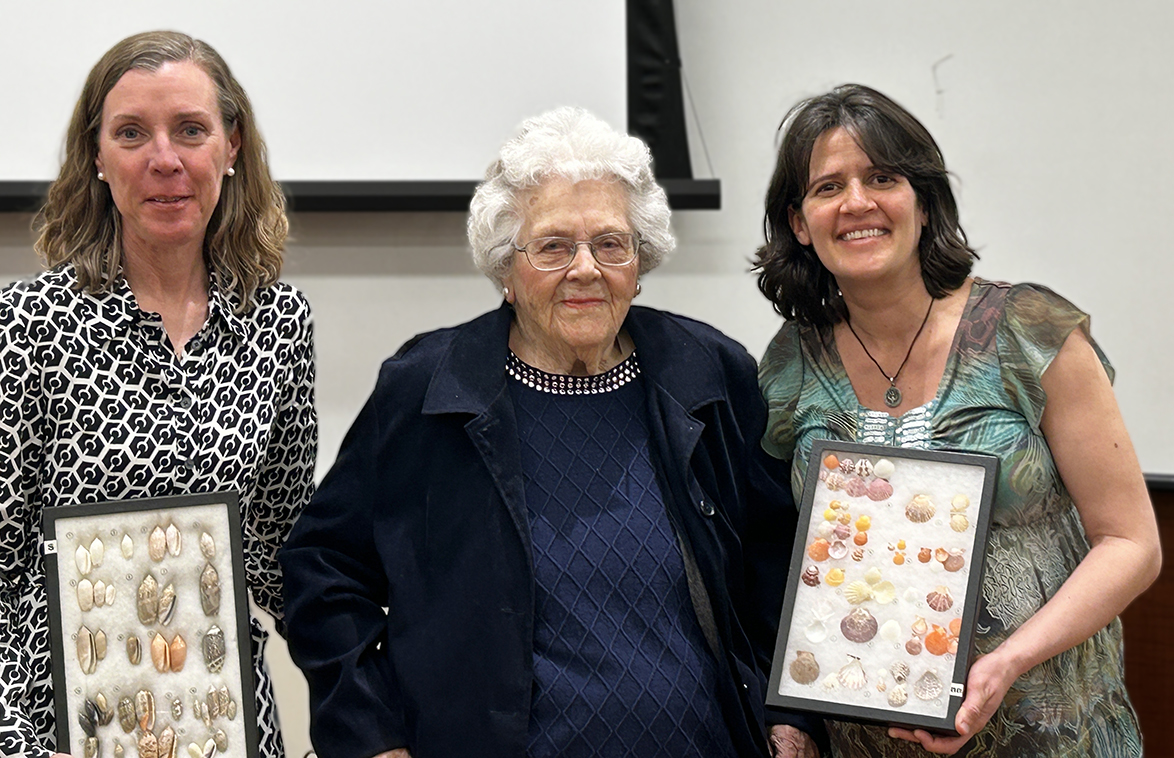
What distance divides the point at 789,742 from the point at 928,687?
36 cm

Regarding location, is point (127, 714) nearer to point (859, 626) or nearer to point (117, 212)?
point (117, 212)

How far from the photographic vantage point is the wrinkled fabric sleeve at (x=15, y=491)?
1.73 metres

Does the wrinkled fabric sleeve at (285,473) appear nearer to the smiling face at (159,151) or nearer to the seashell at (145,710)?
the smiling face at (159,151)


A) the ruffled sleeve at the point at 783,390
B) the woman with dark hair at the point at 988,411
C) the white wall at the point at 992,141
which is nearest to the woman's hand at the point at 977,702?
the woman with dark hair at the point at 988,411

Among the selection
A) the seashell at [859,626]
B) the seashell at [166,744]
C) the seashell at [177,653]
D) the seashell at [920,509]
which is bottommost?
the seashell at [166,744]

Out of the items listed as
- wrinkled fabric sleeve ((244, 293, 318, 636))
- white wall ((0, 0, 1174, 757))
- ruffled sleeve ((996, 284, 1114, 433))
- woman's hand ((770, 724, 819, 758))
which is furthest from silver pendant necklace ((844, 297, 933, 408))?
white wall ((0, 0, 1174, 757))

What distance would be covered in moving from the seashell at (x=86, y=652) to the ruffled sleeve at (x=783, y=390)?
1.12 meters

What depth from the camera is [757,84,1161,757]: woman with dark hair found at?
178cm

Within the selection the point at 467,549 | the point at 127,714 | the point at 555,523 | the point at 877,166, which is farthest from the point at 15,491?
the point at 877,166

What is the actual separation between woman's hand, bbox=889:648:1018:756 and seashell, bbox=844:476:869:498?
0.29m

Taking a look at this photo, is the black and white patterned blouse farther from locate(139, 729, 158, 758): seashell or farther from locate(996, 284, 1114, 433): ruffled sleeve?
locate(996, 284, 1114, 433): ruffled sleeve

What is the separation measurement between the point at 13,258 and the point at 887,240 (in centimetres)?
245

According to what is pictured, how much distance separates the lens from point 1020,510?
5.92ft

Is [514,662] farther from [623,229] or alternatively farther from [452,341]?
[623,229]
